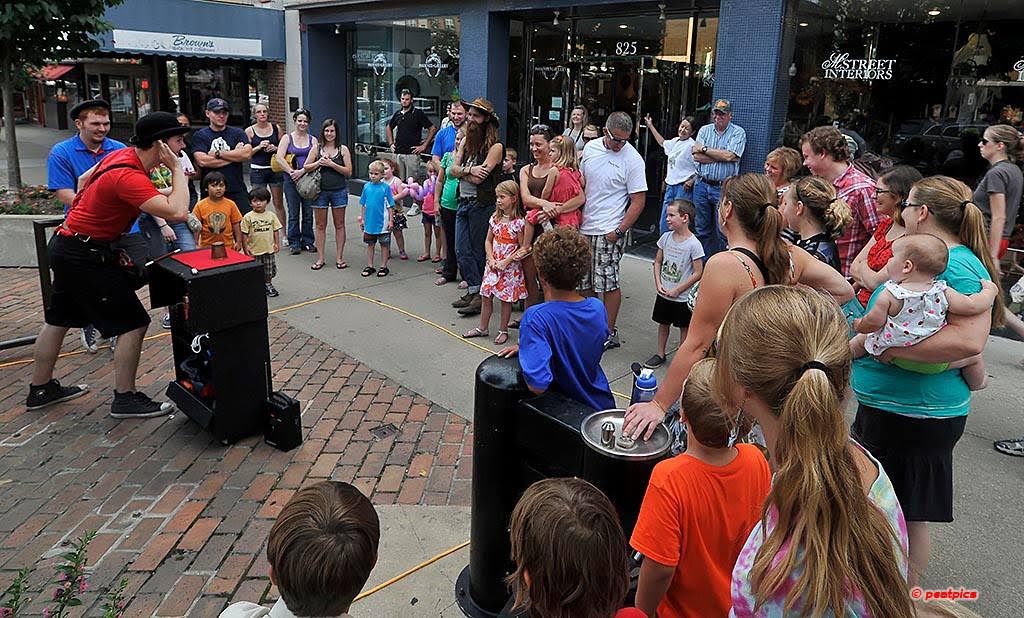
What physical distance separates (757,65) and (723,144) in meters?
0.93

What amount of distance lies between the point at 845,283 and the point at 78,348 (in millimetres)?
5757

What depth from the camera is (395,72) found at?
1404 cm

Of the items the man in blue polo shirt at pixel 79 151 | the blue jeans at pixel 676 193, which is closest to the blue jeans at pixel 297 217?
the man in blue polo shirt at pixel 79 151

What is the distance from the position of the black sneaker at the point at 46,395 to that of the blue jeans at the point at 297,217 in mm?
4426

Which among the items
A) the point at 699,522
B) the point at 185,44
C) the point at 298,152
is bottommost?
the point at 699,522

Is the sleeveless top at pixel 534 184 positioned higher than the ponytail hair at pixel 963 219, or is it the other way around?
the ponytail hair at pixel 963 219

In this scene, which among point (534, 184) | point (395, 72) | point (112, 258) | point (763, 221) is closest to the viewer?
point (763, 221)

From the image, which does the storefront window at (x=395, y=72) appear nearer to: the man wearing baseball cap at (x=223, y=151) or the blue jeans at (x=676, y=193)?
the man wearing baseball cap at (x=223, y=151)

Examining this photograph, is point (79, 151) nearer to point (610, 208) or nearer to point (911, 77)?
point (610, 208)

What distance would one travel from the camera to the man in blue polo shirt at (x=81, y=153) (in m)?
5.85

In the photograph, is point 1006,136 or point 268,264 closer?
point 1006,136

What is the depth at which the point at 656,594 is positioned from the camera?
2053 mm

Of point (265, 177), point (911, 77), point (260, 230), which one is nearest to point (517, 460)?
point (260, 230)

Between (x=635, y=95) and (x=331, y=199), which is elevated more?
(x=635, y=95)
